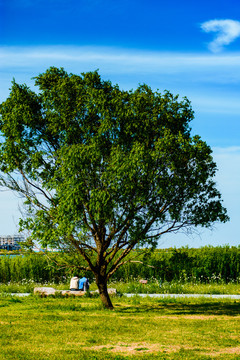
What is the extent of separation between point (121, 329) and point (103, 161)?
213 inches

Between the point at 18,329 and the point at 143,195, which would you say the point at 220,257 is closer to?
the point at 143,195

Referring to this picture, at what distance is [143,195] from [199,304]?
7.11m

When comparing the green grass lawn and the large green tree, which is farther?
the large green tree

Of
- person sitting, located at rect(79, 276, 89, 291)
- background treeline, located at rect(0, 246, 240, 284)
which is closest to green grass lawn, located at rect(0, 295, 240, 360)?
person sitting, located at rect(79, 276, 89, 291)

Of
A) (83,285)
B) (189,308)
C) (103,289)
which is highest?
(103,289)

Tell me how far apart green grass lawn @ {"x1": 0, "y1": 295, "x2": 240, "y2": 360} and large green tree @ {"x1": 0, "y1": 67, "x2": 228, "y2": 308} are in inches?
83.2

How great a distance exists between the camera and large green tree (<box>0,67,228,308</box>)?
14.6m

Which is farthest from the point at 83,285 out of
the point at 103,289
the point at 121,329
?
the point at 121,329

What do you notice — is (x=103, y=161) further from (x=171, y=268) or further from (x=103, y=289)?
(x=171, y=268)

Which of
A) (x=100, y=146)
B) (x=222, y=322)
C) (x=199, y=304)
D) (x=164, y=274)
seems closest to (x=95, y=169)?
(x=100, y=146)

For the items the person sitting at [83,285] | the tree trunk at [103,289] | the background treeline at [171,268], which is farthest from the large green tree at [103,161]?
the background treeline at [171,268]

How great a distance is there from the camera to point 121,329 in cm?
1327

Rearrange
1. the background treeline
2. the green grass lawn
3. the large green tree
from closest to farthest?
the green grass lawn → the large green tree → the background treeline

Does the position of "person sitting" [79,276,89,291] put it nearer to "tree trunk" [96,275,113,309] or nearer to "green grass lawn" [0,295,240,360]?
"green grass lawn" [0,295,240,360]
